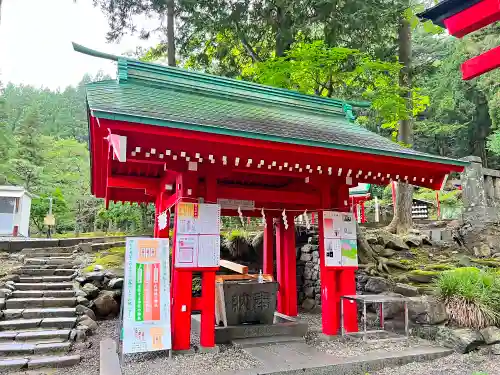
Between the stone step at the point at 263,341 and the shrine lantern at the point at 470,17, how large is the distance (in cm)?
492

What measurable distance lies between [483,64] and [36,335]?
326 inches

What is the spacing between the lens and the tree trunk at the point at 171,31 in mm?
12386

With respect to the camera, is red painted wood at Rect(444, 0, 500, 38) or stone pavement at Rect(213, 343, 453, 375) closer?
red painted wood at Rect(444, 0, 500, 38)

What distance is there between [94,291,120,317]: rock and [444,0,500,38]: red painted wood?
8.67 meters

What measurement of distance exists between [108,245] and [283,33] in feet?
34.0

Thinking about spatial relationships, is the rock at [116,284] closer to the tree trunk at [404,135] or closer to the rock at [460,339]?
the rock at [460,339]

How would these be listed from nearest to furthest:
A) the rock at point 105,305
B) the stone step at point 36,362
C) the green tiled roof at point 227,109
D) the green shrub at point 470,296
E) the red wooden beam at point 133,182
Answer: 1. the green tiled roof at point 227,109
2. the stone step at point 36,362
3. the green shrub at point 470,296
4. the red wooden beam at point 133,182
5. the rock at point 105,305

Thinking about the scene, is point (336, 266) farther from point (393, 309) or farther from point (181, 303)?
point (181, 303)

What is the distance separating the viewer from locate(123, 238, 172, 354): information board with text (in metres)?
4.96

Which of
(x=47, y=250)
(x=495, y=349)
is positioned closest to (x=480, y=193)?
(x=495, y=349)

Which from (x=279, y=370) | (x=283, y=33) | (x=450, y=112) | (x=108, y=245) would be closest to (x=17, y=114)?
(x=108, y=245)

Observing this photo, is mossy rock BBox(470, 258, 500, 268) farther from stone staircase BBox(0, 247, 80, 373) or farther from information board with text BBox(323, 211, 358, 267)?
stone staircase BBox(0, 247, 80, 373)

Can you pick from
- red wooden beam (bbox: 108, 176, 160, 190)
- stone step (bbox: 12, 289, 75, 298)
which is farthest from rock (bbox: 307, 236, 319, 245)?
stone step (bbox: 12, 289, 75, 298)

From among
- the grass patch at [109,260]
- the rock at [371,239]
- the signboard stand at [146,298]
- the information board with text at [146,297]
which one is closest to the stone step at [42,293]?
the grass patch at [109,260]
